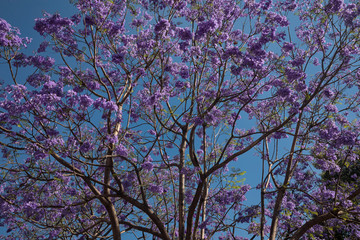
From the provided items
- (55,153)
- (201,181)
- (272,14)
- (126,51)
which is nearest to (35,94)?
(55,153)

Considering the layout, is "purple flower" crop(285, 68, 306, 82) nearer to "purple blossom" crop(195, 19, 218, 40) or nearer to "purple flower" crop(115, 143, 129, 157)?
"purple blossom" crop(195, 19, 218, 40)

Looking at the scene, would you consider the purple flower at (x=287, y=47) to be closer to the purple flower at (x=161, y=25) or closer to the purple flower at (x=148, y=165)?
the purple flower at (x=161, y=25)

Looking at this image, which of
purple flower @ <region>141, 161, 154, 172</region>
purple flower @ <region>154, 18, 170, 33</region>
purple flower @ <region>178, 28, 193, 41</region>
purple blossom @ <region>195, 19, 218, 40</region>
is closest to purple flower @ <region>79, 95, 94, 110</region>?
purple flower @ <region>141, 161, 154, 172</region>

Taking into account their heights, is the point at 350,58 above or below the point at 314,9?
below

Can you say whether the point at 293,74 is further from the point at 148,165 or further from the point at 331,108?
the point at 148,165

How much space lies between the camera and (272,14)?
6688 mm

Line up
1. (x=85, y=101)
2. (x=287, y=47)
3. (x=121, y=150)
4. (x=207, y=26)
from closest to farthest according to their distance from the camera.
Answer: (x=85, y=101) < (x=207, y=26) < (x=121, y=150) < (x=287, y=47)

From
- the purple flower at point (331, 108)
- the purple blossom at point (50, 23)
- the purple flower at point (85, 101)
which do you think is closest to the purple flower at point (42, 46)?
the purple blossom at point (50, 23)

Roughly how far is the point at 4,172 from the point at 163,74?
401 centimetres

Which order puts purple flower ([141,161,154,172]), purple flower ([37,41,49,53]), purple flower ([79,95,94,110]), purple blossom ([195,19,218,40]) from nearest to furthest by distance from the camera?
purple flower ([79,95,94,110]) < purple blossom ([195,19,218,40]) < purple flower ([141,161,154,172]) < purple flower ([37,41,49,53])

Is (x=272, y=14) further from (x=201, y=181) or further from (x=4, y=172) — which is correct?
(x=4, y=172)

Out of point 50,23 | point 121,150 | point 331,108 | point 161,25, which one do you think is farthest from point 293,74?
point 50,23

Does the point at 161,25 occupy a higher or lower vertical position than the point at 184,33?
higher

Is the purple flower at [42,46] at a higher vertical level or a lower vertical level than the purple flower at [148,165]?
higher
